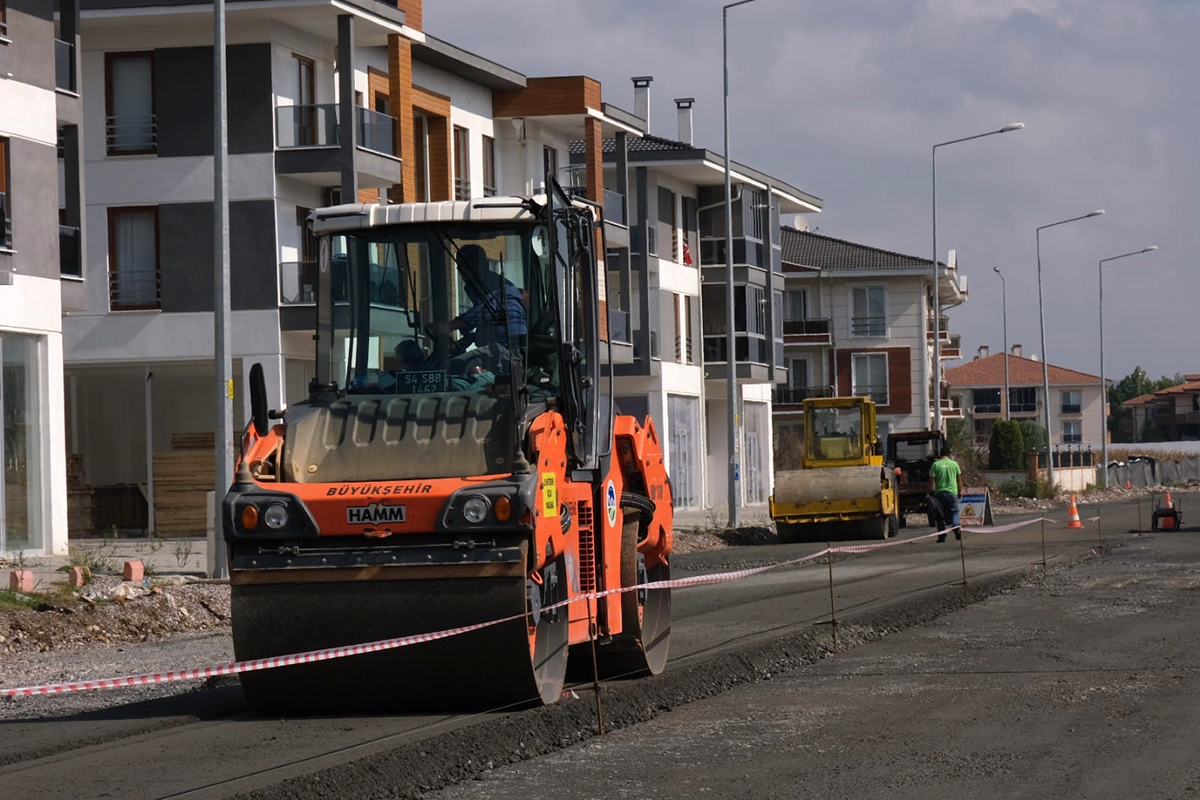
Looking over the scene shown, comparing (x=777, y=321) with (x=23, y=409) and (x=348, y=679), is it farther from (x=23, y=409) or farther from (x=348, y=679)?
(x=348, y=679)

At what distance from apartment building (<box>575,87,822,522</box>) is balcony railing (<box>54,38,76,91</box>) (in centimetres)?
2014

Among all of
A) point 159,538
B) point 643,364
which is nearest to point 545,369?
point 159,538

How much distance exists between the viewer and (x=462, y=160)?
140 feet

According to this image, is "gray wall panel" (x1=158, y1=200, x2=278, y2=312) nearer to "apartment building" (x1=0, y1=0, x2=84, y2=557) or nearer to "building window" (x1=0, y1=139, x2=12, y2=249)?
"apartment building" (x1=0, y1=0, x2=84, y2=557)

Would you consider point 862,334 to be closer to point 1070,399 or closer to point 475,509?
point 1070,399

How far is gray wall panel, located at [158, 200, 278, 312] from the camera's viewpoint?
35750mm

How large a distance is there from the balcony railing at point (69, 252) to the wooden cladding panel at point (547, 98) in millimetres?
15987

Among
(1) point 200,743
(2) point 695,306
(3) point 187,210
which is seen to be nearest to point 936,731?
(1) point 200,743

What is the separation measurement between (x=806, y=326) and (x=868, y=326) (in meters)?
2.76

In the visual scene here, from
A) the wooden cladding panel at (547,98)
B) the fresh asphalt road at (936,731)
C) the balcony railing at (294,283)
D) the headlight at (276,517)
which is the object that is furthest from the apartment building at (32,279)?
the headlight at (276,517)

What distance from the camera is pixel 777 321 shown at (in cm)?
5988

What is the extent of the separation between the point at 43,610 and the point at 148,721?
788 cm

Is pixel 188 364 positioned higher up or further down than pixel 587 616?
higher up

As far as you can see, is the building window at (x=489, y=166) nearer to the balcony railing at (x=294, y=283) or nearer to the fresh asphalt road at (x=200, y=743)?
the balcony railing at (x=294, y=283)
